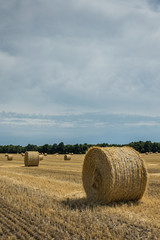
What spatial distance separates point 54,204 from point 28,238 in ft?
7.74

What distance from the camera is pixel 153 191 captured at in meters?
9.80

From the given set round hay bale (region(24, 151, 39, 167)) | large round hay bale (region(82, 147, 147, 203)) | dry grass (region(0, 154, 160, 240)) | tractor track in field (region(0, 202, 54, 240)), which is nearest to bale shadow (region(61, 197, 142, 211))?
dry grass (region(0, 154, 160, 240))

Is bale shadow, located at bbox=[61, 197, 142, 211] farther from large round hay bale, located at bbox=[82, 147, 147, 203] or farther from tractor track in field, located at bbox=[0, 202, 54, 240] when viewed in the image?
tractor track in field, located at bbox=[0, 202, 54, 240]

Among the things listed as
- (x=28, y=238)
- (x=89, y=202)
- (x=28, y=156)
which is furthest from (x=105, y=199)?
(x=28, y=156)

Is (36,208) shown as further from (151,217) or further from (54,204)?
(151,217)

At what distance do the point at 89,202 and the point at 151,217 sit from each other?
7.29ft

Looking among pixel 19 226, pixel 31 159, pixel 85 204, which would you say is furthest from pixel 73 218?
pixel 31 159

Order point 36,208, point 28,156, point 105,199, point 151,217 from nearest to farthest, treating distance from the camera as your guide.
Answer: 1. point 151,217
2. point 36,208
3. point 105,199
4. point 28,156

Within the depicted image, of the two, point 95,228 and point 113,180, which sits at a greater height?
point 113,180

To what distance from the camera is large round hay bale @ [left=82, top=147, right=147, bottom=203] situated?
25.0 ft

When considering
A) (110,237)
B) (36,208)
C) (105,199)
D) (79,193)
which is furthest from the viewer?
(79,193)

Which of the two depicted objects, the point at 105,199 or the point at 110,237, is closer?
the point at 110,237

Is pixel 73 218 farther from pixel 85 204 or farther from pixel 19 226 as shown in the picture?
pixel 85 204

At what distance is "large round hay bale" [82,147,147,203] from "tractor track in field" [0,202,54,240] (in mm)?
2549
